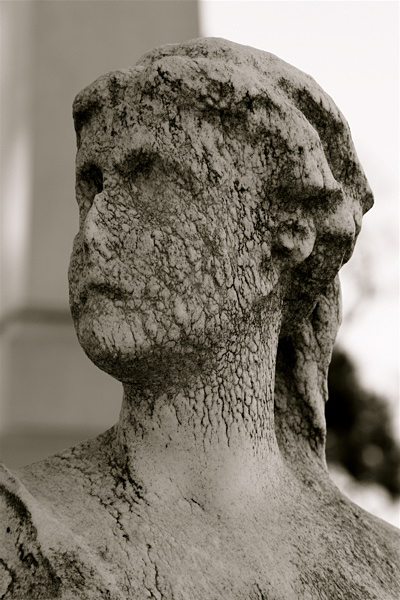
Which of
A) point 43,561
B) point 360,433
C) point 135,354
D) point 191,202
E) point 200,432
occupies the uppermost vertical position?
point 191,202

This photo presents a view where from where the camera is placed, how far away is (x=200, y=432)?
93.1 inches

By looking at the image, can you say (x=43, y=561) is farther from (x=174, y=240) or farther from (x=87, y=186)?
(x=87, y=186)

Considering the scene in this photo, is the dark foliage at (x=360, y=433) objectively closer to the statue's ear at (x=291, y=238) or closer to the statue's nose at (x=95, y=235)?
the statue's ear at (x=291, y=238)

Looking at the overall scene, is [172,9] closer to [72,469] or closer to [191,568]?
[72,469]

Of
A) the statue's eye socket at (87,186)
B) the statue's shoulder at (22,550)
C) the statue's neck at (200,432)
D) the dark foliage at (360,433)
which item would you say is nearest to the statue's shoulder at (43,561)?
the statue's shoulder at (22,550)

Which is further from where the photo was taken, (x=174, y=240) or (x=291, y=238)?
(x=291, y=238)

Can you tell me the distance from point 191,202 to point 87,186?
297 mm

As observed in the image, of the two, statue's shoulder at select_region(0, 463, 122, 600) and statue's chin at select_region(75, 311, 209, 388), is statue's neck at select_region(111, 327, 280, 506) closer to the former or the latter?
A: statue's chin at select_region(75, 311, 209, 388)

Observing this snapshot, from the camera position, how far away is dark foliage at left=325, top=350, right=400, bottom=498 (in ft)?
37.4

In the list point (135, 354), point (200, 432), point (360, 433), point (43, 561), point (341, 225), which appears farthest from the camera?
point (360, 433)

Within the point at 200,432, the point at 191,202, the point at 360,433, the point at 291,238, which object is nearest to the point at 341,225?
the point at 291,238

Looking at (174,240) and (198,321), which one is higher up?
(174,240)

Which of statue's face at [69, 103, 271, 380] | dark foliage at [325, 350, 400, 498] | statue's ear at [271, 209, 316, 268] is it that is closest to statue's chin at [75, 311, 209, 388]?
statue's face at [69, 103, 271, 380]

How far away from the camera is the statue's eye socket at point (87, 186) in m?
2.45
